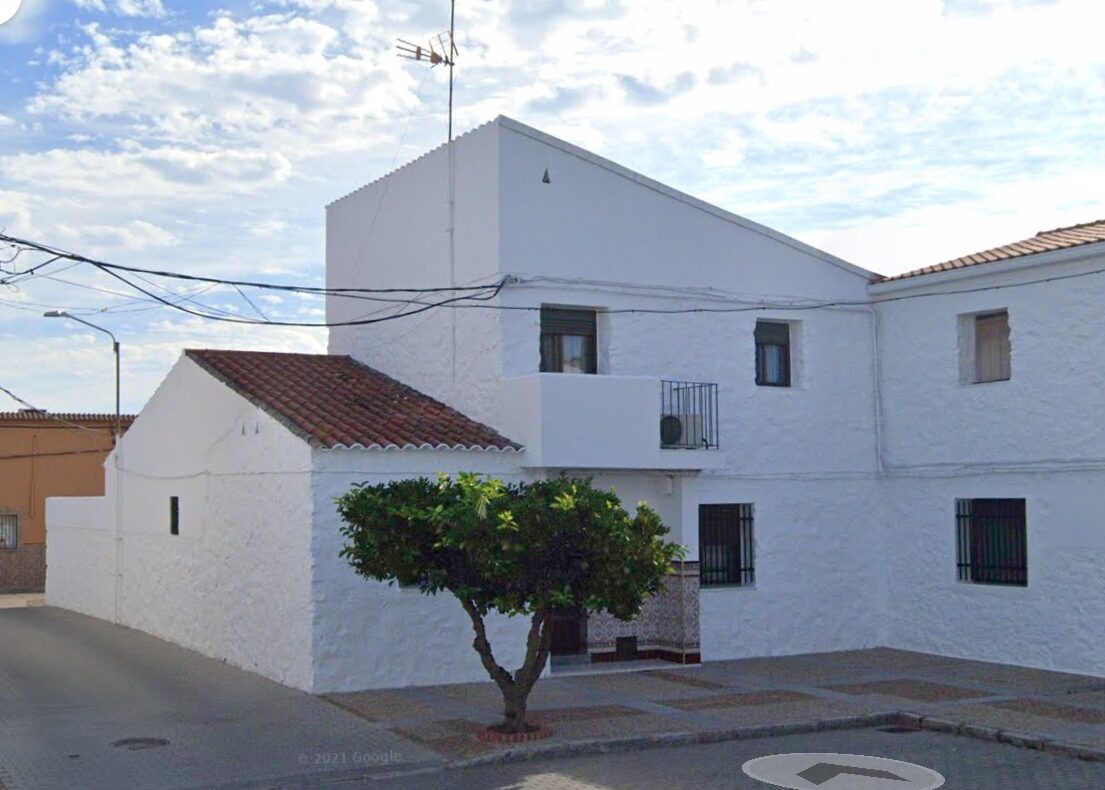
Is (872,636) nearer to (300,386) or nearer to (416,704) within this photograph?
(416,704)

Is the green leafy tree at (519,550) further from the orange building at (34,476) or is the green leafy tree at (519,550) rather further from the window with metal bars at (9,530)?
the window with metal bars at (9,530)

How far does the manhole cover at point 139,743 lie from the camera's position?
1166cm

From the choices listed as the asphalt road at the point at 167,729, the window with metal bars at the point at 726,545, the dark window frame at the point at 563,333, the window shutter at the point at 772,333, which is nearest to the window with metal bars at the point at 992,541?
the window with metal bars at the point at 726,545

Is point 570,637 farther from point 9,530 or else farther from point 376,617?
point 9,530

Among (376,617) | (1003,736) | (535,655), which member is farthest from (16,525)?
(1003,736)

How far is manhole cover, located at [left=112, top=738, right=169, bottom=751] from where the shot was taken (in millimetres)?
11664

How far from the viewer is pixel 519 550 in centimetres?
1120

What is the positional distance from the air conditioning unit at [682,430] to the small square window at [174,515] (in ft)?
26.1

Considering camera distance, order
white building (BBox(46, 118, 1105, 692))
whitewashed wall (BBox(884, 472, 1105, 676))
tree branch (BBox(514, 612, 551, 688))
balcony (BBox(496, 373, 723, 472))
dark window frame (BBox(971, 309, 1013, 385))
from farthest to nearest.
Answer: dark window frame (BBox(971, 309, 1013, 385)) → whitewashed wall (BBox(884, 472, 1105, 676)) → balcony (BBox(496, 373, 723, 472)) → white building (BBox(46, 118, 1105, 692)) → tree branch (BBox(514, 612, 551, 688))

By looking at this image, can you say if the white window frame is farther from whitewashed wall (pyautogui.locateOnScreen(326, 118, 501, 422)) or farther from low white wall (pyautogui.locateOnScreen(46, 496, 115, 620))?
low white wall (pyautogui.locateOnScreen(46, 496, 115, 620))

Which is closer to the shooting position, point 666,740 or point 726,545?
point 666,740

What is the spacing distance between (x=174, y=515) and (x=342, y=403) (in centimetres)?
473

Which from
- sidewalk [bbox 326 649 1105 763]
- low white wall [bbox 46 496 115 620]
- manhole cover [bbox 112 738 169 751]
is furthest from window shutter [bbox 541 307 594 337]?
low white wall [bbox 46 496 115 620]

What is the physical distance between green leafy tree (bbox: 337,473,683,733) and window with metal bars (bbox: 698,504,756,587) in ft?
19.3
